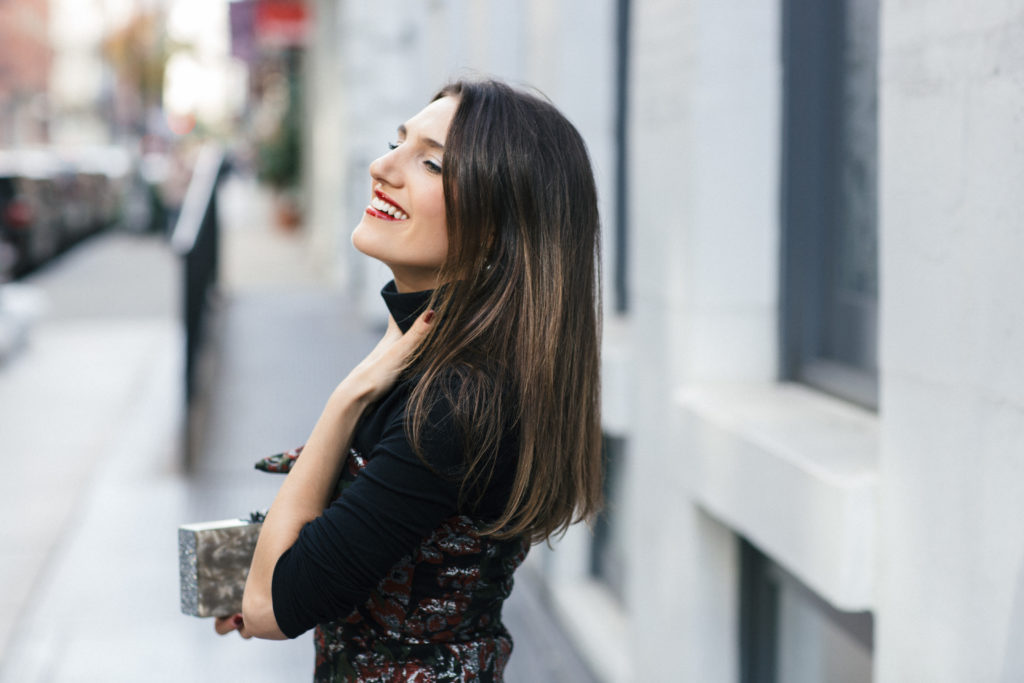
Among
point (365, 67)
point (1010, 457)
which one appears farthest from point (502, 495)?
point (365, 67)

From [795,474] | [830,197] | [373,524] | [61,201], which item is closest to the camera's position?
[373,524]

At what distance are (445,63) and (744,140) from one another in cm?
590

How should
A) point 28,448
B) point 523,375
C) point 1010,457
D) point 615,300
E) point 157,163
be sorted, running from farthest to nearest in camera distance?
point 157,163, point 28,448, point 615,300, point 1010,457, point 523,375

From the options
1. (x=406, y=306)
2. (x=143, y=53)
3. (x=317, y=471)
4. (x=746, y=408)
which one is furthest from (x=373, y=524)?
(x=143, y=53)

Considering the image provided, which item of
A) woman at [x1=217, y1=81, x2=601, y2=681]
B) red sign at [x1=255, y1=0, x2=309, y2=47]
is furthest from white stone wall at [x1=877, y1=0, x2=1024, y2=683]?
red sign at [x1=255, y1=0, x2=309, y2=47]

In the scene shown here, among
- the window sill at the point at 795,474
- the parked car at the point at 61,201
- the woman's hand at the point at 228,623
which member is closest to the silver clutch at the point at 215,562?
the woman's hand at the point at 228,623

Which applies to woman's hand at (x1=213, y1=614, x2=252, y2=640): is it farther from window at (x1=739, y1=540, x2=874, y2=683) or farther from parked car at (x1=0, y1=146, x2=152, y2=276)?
parked car at (x1=0, y1=146, x2=152, y2=276)

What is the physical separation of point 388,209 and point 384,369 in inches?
10.4

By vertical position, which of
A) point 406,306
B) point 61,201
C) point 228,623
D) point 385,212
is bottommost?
point 228,623

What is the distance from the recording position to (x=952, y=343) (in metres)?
2.20

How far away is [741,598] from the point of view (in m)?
3.78

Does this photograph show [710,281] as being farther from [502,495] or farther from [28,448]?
[28,448]

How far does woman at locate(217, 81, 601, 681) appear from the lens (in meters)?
1.74

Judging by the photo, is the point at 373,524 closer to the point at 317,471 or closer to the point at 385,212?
the point at 317,471
